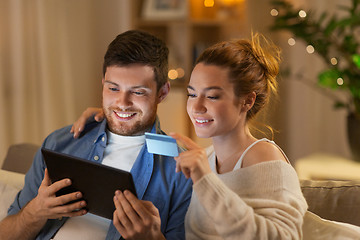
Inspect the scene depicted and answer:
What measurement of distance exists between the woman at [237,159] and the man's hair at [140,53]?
0.28m

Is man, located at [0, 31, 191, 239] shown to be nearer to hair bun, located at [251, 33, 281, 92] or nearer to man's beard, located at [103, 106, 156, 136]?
man's beard, located at [103, 106, 156, 136]

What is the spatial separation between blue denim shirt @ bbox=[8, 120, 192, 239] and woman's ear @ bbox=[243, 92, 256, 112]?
36 cm

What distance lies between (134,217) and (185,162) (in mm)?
256

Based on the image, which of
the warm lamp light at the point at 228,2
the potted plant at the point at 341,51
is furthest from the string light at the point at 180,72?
the potted plant at the point at 341,51

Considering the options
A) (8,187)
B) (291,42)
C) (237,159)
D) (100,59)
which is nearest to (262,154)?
(237,159)

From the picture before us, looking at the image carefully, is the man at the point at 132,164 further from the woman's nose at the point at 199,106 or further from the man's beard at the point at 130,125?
the woman's nose at the point at 199,106

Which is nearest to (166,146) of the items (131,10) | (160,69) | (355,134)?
(160,69)

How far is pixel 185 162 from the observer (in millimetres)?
1048

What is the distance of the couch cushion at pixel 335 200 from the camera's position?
142 cm

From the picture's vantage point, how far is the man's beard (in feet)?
4.98

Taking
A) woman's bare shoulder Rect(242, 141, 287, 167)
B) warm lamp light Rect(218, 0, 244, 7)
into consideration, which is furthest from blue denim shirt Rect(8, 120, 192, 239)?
warm lamp light Rect(218, 0, 244, 7)

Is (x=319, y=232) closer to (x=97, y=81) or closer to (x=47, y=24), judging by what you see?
(x=47, y=24)

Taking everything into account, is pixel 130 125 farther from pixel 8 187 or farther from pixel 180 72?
pixel 180 72

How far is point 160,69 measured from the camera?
1.51m
